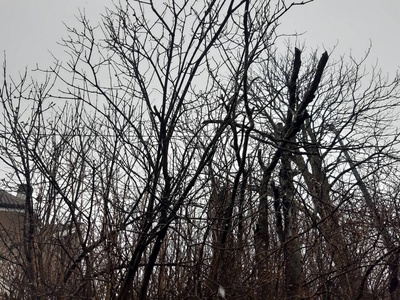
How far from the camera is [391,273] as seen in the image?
583 cm

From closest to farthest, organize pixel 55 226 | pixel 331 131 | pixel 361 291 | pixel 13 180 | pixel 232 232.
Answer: pixel 232 232
pixel 361 291
pixel 55 226
pixel 13 180
pixel 331 131

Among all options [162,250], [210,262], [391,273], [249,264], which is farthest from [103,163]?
[391,273]

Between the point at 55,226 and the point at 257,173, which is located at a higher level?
the point at 257,173

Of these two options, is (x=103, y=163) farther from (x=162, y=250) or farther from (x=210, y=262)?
(x=210, y=262)

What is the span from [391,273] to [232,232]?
288 cm

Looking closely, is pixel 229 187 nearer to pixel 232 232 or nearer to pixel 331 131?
pixel 232 232

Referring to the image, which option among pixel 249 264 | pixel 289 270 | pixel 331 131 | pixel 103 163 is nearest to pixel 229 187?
pixel 249 264

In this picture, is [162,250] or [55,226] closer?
[162,250]

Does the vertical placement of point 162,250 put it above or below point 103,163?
below

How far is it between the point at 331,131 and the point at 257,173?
5.85m

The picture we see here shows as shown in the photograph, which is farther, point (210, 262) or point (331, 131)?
point (331, 131)

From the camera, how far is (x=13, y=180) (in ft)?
20.0

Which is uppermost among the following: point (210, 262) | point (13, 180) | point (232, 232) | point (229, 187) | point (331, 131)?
point (331, 131)

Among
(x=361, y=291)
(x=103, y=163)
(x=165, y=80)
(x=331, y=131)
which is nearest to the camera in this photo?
(x=165, y=80)
